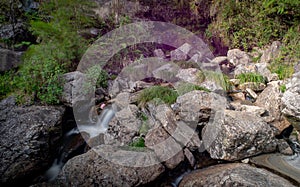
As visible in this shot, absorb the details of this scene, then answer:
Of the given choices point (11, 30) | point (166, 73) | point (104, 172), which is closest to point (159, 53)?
point (166, 73)

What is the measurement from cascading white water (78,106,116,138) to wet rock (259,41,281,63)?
203 inches

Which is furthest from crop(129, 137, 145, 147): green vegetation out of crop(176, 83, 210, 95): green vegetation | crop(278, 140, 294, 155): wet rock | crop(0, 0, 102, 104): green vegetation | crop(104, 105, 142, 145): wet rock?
crop(278, 140, 294, 155): wet rock

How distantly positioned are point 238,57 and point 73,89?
572 centimetres

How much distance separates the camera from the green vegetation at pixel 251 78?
6004 millimetres

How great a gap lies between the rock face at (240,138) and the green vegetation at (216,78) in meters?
2.04

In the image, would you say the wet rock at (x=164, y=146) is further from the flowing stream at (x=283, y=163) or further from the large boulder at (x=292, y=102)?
the large boulder at (x=292, y=102)

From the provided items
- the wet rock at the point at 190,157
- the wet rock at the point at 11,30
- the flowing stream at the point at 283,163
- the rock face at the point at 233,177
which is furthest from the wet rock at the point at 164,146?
the wet rock at the point at 11,30

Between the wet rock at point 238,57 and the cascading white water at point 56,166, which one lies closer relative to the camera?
the cascading white water at point 56,166

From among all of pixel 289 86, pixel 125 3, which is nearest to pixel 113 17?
pixel 125 3

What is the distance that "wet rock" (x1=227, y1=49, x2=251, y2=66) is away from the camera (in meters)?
7.66

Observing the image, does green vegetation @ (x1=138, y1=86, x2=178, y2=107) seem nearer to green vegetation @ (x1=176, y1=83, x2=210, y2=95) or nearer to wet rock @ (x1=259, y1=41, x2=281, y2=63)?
green vegetation @ (x1=176, y1=83, x2=210, y2=95)

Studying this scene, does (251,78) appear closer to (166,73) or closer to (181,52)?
(166,73)

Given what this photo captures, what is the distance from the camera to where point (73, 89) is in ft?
16.6

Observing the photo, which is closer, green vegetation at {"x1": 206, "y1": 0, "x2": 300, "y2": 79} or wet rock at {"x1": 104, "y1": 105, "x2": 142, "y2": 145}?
wet rock at {"x1": 104, "y1": 105, "x2": 142, "y2": 145}
